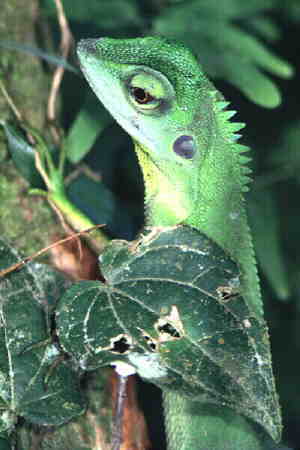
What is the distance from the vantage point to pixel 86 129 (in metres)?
3.04

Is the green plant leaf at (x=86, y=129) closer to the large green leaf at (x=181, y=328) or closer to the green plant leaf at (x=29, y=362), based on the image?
the green plant leaf at (x=29, y=362)

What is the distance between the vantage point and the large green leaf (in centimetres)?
183

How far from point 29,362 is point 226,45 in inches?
89.5

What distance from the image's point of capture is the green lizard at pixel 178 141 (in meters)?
2.33

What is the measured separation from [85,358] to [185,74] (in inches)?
44.8

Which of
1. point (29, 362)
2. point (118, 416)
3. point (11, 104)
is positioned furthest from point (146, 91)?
point (118, 416)

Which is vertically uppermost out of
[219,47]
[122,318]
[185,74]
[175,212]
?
[219,47]

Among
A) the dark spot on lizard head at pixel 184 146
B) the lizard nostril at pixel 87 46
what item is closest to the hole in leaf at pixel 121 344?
the dark spot on lizard head at pixel 184 146

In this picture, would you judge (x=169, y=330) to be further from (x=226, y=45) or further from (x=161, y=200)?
(x=226, y=45)

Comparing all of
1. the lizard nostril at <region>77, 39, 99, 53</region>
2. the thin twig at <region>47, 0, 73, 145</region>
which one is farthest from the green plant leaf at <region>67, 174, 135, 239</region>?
the lizard nostril at <region>77, 39, 99, 53</region>

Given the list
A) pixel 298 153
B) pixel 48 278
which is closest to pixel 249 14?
pixel 298 153

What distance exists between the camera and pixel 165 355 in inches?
73.9

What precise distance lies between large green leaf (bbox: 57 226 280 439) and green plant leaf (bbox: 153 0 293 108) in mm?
1543

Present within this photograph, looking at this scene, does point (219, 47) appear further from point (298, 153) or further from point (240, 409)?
point (240, 409)
